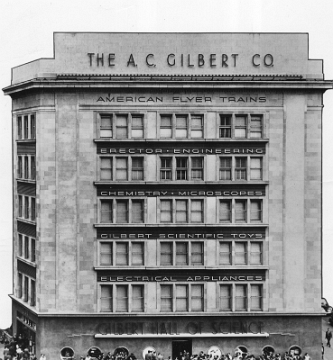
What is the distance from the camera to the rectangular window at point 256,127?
6656 centimetres

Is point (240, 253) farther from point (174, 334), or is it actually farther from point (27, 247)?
point (27, 247)

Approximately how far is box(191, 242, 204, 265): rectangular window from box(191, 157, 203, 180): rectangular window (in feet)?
16.4

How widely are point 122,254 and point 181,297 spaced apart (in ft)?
18.0

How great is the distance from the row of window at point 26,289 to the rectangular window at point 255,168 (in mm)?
18714

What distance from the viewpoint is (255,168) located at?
66.7 meters

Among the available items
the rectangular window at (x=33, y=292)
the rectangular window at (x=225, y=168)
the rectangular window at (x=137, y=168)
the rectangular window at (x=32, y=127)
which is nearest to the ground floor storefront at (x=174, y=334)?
the rectangular window at (x=33, y=292)

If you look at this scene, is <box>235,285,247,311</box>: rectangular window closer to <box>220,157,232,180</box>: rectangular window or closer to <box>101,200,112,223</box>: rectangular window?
<box>220,157,232,180</box>: rectangular window

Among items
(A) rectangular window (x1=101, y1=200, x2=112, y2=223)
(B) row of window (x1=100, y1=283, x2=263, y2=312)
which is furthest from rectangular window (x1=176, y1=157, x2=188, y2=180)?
(B) row of window (x1=100, y1=283, x2=263, y2=312)

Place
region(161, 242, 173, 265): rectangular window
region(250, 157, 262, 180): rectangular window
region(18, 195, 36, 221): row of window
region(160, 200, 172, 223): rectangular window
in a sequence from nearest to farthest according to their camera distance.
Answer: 1. region(160, 200, 172, 223): rectangular window
2. region(161, 242, 173, 265): rectangular window
3. region(250, 157, 262, 180): rectangular window
4. region(18, 195, 36, 221): row of window

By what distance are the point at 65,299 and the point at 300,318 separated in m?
17.7

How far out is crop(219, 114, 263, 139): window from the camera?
218 feet

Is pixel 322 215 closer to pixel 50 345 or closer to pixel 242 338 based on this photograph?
pixel 242 338

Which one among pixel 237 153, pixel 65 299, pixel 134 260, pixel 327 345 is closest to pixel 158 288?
pixel 134 260

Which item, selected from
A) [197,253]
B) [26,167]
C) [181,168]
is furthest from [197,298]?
[26,167]
